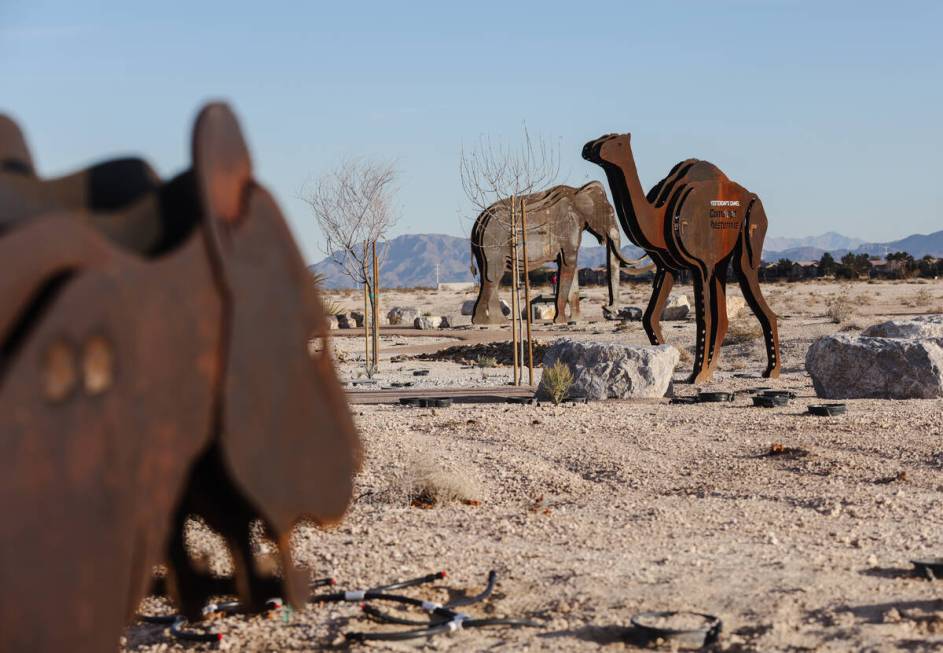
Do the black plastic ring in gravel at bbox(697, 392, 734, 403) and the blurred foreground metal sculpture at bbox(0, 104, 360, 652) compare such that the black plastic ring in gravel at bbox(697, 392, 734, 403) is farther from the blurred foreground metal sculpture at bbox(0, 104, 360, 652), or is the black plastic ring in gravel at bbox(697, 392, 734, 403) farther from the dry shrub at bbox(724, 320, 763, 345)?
the blurred foreground metal sculpture at bbox(0, 104, 360, 652)

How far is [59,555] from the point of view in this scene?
2.04 meters

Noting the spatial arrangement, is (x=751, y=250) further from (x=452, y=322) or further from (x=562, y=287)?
(x=452, y=322)

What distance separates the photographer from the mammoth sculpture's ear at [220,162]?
2348 mm

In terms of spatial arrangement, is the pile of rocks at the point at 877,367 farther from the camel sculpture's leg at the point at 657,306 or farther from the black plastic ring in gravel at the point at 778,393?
the camel sculpture's leg at the point at 657,306

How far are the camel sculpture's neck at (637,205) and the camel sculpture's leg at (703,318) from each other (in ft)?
2.75

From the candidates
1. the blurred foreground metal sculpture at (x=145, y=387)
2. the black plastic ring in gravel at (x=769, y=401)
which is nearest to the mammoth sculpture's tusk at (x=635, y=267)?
the black plastic ring in gravel at (x=769, y=401)

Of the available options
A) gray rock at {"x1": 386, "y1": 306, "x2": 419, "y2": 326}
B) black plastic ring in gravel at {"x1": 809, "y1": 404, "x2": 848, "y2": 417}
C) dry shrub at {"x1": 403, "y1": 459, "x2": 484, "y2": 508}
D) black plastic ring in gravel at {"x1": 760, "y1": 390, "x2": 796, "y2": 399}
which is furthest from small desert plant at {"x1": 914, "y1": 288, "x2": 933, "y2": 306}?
dry shrub at {"x1": 403, "y1": 459, "x2": 484, "y2": 508}

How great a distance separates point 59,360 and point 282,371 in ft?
2.08

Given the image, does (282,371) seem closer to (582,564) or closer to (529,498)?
(582,564)

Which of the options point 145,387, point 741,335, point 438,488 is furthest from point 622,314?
point 145,387

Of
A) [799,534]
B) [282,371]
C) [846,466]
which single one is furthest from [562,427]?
[282,371]

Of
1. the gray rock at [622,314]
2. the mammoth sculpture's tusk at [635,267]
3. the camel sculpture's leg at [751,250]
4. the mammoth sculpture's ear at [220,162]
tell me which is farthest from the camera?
the gray rock at [622,314]

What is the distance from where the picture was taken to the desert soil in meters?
5.04

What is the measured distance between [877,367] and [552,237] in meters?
16.2
